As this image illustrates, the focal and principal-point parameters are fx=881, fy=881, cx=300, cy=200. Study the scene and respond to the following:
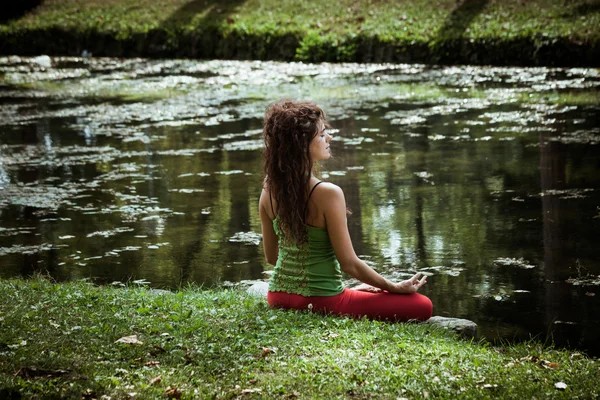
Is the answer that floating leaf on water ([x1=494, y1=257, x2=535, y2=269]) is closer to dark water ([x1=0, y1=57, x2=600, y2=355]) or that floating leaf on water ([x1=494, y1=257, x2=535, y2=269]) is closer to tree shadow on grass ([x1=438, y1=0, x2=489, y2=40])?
dark water ([x1=0, y1=57, x2=600, y2=355])

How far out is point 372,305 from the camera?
5922 millimetres

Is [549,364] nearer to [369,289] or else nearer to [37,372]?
[369,289]

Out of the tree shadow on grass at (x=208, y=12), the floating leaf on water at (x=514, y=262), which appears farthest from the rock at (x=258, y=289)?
the tree shadow on grass at (x=208, y=12)

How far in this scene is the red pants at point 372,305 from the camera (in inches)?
231

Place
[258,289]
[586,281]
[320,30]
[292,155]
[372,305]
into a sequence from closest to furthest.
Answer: [292,155] → [372,305] → [258,289] → [586,281] → [320,30]

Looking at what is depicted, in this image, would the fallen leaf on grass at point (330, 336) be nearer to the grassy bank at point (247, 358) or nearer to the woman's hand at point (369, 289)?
the grassy bank at point (247, 358)

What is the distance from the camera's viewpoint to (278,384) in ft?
15.4

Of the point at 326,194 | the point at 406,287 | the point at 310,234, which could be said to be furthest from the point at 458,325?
the point at 326,194

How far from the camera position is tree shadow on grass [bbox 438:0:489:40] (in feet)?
76.9

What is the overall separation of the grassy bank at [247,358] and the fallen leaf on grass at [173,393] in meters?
0.01

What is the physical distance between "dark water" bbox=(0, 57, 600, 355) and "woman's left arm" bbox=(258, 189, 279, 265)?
1.62 m

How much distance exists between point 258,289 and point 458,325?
1696mm

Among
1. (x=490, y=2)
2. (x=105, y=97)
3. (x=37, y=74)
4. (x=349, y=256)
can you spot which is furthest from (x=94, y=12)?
(x=349, y=256)

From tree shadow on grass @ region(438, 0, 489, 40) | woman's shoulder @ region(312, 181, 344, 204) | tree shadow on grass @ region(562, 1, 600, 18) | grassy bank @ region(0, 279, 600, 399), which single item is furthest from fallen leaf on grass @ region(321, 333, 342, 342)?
tree shadow on grass @ region(562, 1, 600, 18)
